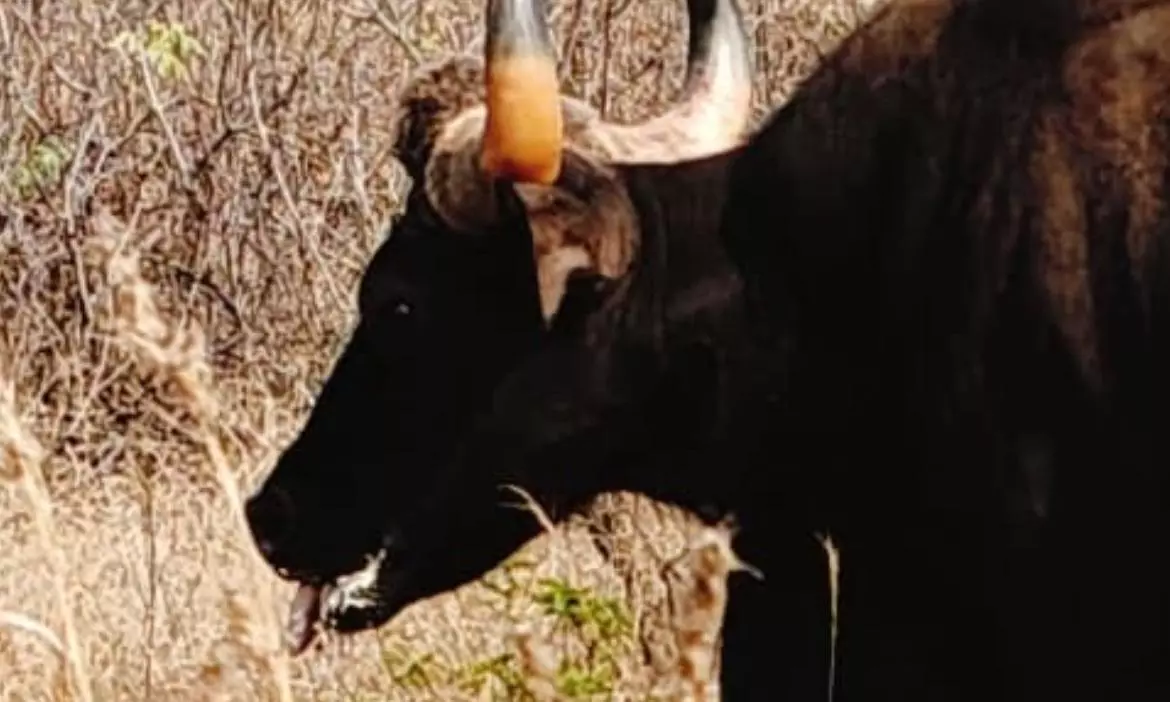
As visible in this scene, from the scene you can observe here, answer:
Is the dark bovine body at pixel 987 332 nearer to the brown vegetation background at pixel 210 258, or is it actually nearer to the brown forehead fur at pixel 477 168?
the brown forehead fur at pixel 477 168

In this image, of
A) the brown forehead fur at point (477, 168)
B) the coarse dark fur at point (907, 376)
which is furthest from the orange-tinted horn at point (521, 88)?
the coarse dark fur at point (907, 376)

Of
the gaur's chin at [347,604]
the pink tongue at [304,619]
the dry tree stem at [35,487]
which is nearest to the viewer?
Result: the dry tree stem at [35,487]

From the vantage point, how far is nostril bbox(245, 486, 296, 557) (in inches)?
268

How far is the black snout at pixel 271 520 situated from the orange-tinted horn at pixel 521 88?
84cm

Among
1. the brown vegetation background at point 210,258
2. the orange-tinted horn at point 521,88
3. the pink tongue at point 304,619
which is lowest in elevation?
the brown vegetation background at point 210,258

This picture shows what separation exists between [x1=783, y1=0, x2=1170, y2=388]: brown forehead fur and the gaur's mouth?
3.37ft

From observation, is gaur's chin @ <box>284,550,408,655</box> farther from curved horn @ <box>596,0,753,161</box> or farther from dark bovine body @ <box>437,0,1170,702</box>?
curved horn @ <box>596,0,753,161</box>

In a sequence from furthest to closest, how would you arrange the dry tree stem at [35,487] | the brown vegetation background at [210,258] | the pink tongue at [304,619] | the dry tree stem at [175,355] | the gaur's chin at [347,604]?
the brown vegetation background at [210,258] < the pink tongue at [304,619] < the gaur's chin at [347,604] < the dry tree stem at [35,487] < the dry tree stem at [175,355]

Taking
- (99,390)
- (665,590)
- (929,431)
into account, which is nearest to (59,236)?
(99,390)

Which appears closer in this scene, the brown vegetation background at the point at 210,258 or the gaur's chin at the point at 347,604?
the gaur's chin at the point at 347,604

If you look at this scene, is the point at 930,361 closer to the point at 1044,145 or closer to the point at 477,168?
the point at 1044,145

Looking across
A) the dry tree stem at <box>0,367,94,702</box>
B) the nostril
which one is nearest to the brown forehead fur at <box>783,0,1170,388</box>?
the nostril

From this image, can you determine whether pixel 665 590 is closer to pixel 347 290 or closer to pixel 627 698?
pixel 627 698

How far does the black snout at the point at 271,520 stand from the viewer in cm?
680
